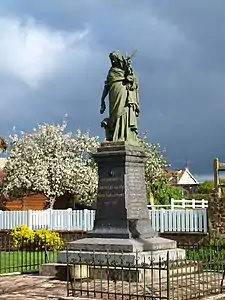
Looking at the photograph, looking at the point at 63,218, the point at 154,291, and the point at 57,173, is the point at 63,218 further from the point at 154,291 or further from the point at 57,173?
the point at 154,291

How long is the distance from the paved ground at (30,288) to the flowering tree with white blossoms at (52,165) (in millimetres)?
24425

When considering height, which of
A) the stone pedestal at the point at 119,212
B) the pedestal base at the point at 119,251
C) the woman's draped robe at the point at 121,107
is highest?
the woman's draped robe at the point at 121,107

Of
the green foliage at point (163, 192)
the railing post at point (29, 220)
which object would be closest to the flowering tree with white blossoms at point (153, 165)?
the green foliage at point (163, 192)

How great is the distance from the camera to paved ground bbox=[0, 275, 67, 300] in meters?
12.4

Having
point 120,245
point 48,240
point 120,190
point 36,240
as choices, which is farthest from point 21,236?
point 120,245

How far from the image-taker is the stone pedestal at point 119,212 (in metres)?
14.6

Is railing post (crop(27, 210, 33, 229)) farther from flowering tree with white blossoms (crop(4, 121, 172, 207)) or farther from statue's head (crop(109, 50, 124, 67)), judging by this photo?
statue's head (crop(109, 50, 124, 67))

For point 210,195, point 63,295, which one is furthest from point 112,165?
point 210,195

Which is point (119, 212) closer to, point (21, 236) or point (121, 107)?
point (121, 107)

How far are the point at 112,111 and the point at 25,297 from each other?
533 cm

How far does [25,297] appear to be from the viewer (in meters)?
12.2

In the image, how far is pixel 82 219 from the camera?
91.2ft

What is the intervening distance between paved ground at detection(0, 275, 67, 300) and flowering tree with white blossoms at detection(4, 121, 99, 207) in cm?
2442

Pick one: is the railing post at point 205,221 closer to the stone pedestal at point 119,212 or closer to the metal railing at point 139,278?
the stone pedestal at point 119,212
